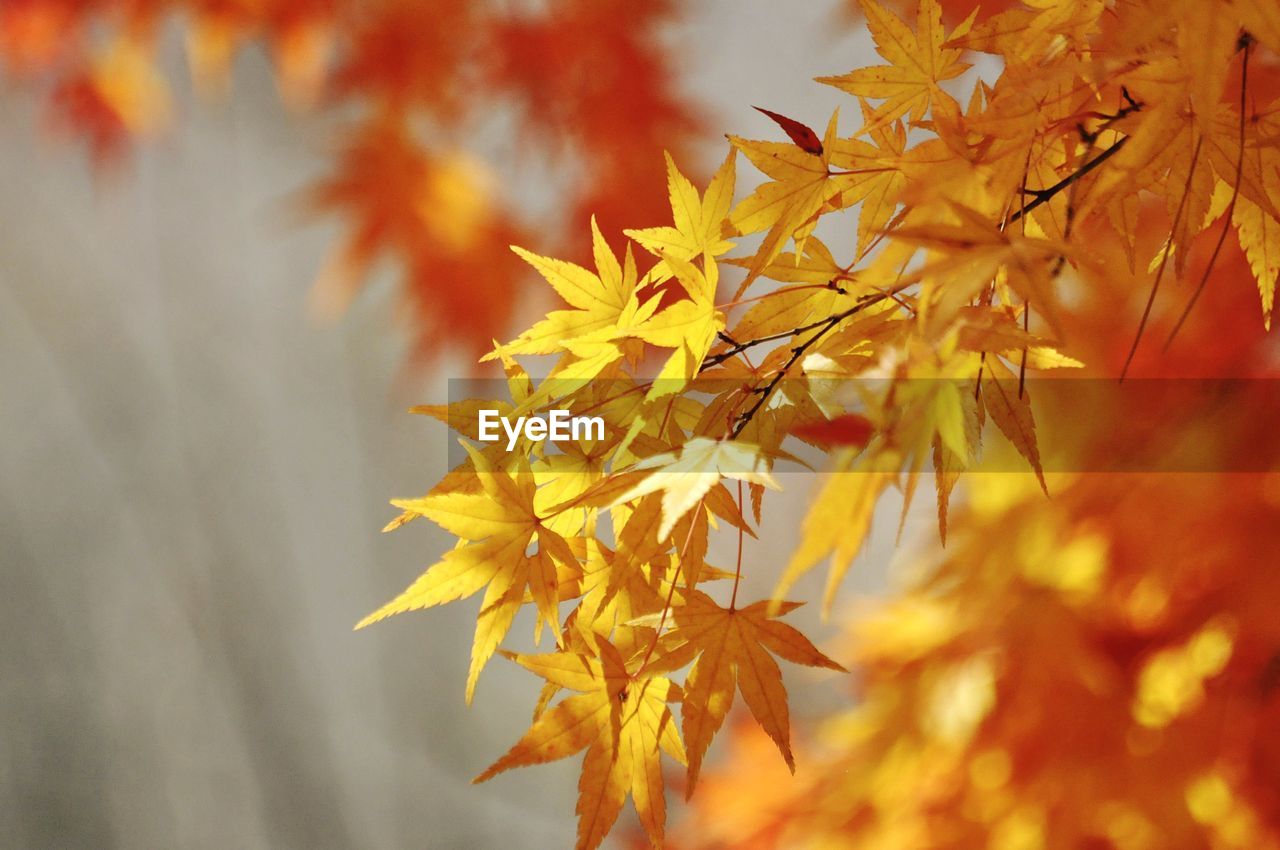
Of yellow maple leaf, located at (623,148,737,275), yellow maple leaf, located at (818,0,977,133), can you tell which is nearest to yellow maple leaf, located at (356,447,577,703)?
yellow maple leaf, located at (623,148,737,275)

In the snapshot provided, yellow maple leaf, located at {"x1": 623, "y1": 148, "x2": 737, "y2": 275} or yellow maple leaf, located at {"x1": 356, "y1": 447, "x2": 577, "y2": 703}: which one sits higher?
yellow maple leaf, located at {"x1": 623, "y1": 148, "x2": 737, "y2": 275}

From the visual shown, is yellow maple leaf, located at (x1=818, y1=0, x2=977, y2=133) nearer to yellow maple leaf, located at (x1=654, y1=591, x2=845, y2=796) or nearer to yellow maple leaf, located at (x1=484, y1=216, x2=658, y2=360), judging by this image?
yellow maple leaf, located at (x1=484, y1=216, x2=658, y2=360)

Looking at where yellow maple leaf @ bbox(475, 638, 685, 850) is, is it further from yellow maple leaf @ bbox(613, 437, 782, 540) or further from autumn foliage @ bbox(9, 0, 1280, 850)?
yellow maple leaf @ bbox(613, 437, 782, 540)

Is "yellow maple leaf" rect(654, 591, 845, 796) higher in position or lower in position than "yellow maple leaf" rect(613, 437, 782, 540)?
lower

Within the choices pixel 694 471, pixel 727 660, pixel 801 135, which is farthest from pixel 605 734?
pixel 801 135

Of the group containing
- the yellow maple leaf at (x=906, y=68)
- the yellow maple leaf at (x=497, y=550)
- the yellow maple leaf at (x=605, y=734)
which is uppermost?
the yellow maple leaf at (x=906, y=68)

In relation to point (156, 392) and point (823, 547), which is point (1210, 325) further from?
point (156, 392)

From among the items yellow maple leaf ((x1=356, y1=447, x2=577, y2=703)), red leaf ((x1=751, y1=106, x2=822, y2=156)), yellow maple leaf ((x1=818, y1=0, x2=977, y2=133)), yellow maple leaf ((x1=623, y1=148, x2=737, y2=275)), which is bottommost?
yellow maple leaf ((x1=356, y1=447, x2=577, y2=703))

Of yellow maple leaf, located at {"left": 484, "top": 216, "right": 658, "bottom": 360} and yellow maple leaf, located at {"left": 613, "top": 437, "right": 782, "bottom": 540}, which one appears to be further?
yellow maple leaf, located at {"left": 484, "top": 216, "right": 658, "bottom": 360}

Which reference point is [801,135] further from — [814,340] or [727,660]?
[727,660]

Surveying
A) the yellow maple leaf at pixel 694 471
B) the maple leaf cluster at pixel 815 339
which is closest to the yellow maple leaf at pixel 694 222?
the maple leaf cluster at pixel 815 339

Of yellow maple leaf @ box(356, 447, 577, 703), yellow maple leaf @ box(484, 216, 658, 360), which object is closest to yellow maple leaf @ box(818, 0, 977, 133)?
yellow maple leaf @ box(484, 216, 658, 360)

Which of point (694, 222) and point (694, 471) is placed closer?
point (694, 471)

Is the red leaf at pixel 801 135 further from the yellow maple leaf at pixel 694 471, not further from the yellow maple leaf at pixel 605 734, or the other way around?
the yellow maple leaf at pixel 605 734
